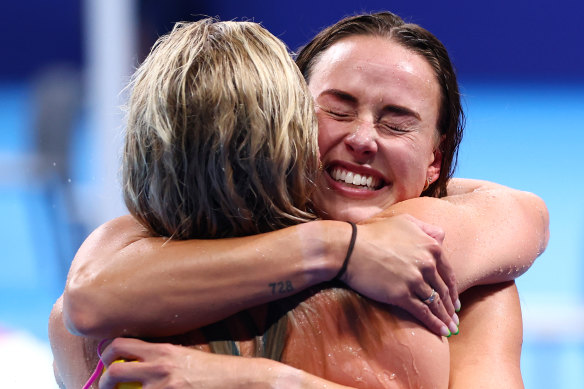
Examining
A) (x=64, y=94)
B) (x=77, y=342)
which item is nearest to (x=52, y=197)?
(x=64, y=94)

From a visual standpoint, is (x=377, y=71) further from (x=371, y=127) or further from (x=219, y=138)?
(x=219, y=138)

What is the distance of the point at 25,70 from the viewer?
6.94 metres

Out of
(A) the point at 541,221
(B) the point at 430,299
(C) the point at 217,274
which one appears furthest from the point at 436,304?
(A) the point at 541,221

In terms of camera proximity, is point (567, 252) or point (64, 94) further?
point (64, 94)

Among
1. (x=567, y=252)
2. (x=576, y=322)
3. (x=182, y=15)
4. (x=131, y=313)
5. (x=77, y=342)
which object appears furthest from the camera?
(x=182, y=15)

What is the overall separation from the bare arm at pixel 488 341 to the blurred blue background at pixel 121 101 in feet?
11.1

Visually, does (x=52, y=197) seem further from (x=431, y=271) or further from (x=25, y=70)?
(x=431, y=271)

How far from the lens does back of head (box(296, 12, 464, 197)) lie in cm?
205

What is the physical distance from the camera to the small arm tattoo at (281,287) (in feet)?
4.88

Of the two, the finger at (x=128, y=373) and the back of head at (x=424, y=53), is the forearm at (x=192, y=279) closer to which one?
the finger at (x=128, y=373)

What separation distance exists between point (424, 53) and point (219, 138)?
78cm

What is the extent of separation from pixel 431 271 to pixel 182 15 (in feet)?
16.8

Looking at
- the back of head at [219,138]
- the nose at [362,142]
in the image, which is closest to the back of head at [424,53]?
the nose at [362,142]

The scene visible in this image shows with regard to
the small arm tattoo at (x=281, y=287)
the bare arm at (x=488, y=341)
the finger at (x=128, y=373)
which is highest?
the small arm tattoo at (x=281, y=287)
